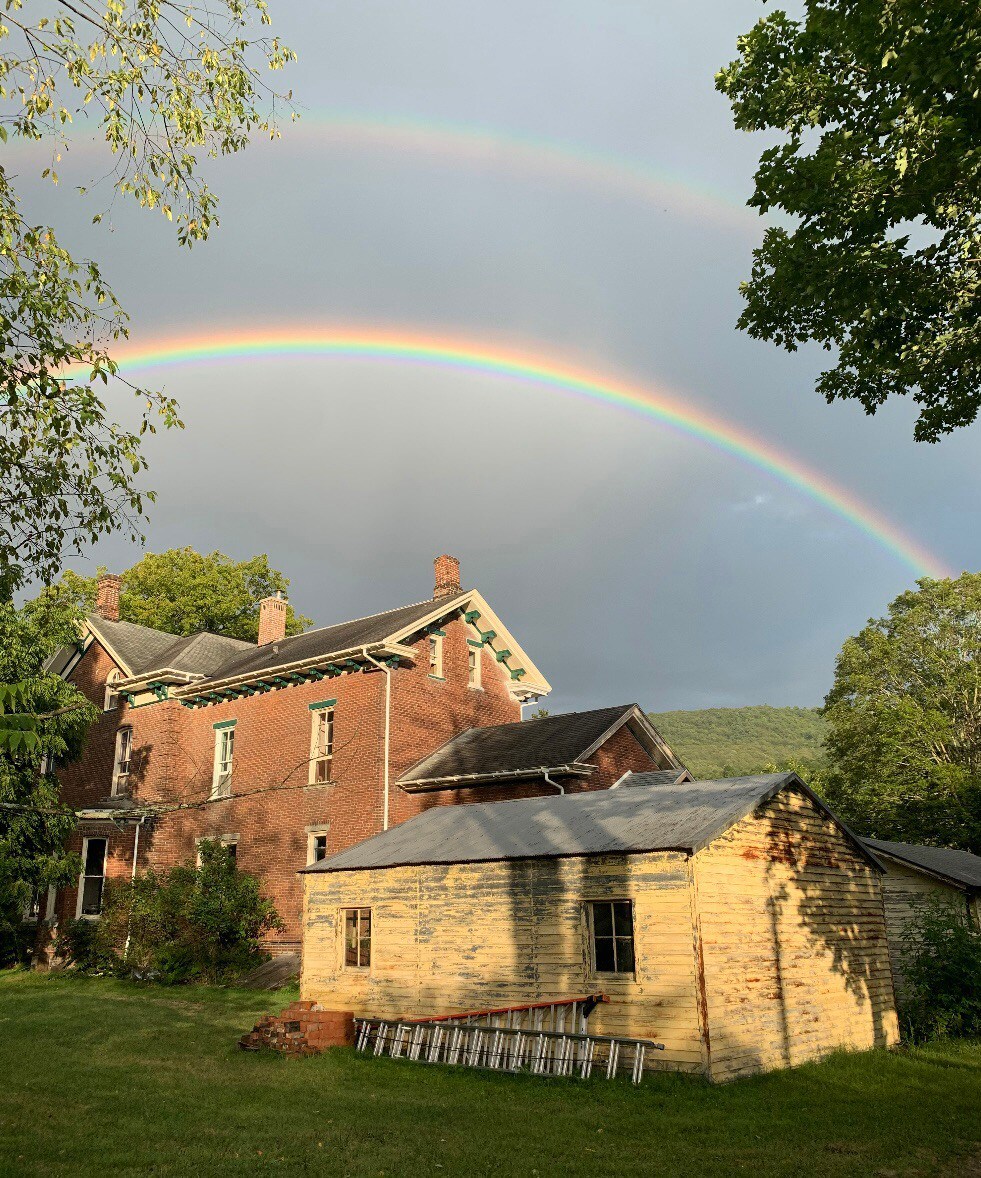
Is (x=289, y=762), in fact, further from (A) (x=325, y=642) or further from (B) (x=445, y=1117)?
(B) (x=445, y=1117)

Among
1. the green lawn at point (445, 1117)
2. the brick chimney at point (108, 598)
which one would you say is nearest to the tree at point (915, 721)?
the green lawn at point (445, 1117)

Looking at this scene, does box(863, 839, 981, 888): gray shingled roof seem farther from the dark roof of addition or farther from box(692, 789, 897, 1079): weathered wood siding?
the dark roof of addition

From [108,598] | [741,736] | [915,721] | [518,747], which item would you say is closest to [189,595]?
[108,598]

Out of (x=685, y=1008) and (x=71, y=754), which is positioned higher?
(x=71, y=754)

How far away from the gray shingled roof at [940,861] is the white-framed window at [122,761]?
75.6ft

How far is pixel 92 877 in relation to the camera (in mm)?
30500

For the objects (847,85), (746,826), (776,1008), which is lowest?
(776,1008)

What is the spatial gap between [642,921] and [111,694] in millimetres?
24339

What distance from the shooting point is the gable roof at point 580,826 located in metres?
14.2

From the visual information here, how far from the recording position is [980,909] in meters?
22.7

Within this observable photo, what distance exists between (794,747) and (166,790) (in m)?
99.0

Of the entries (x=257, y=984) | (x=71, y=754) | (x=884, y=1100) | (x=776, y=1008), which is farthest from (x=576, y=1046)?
(x=71, y=754)

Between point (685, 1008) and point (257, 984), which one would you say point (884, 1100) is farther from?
point (257, 984)

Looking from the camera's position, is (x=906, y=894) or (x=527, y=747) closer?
(x=906, y=894)
